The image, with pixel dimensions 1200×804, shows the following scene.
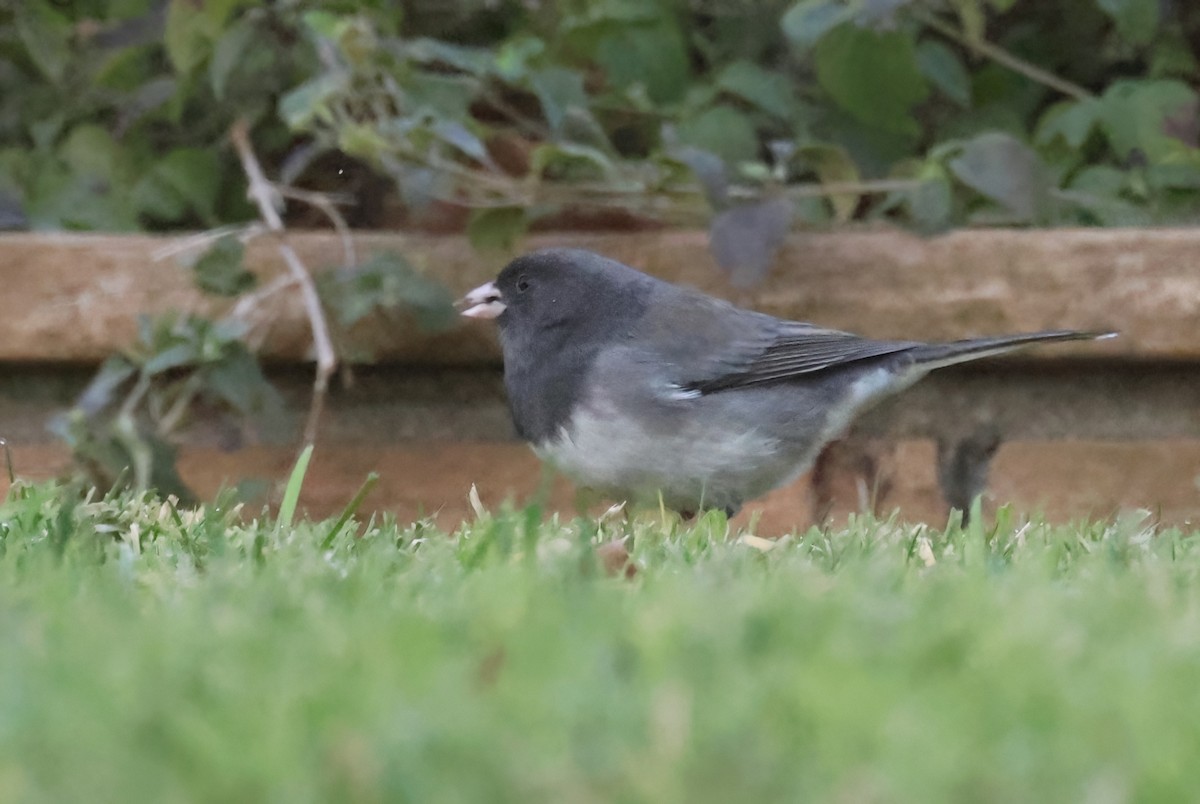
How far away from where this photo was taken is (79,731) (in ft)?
2.85

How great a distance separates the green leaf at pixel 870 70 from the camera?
9.11ft

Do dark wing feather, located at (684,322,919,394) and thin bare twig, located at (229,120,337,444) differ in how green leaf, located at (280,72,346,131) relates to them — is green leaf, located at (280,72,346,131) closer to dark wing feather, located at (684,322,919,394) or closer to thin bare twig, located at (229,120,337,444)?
thin bare twig, located at (229,120,337,444)

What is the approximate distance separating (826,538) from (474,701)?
42.4 inches

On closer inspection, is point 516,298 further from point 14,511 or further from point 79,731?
point 79,731

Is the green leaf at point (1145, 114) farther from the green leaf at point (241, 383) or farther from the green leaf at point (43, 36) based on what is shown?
the green leaf at point (43, 36)

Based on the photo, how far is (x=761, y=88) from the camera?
293 cm

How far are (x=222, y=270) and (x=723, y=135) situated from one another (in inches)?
40.0

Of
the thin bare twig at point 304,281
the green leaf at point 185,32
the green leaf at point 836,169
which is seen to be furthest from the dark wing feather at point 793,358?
the green leaf at point 185,32

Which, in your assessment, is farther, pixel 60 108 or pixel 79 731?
pixel 60 108

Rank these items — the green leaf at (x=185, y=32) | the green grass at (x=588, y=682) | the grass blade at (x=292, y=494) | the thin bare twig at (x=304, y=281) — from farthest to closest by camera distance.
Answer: the green leaf at (x=185, y=32)
the thin bare twig at (x=304, y=281)
the grass blade at (x=292, y=494)
the green grass at (x=588, y=682)

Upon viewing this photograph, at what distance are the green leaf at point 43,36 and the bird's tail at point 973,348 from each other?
6.35ft

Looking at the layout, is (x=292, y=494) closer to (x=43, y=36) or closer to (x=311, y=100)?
(x=311, y=100)

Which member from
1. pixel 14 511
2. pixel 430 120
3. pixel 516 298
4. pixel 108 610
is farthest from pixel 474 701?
pixel 430 120

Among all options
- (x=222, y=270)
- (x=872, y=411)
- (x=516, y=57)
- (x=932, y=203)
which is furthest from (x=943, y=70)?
(x=222, y=270)
